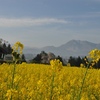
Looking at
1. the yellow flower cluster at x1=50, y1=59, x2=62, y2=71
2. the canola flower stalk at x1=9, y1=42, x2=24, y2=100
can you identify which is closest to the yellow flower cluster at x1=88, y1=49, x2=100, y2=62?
the yellow flower cluster at x1=50, y1=59, x2=62, y2=71

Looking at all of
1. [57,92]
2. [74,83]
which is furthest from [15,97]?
[74,83]

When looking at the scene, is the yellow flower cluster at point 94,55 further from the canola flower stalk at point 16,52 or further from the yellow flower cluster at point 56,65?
the canola flower stalk at point 16,52

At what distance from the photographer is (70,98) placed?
5.42 metres

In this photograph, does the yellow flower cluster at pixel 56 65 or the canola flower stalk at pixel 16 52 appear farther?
the canola flower stalk at pixel 16 52

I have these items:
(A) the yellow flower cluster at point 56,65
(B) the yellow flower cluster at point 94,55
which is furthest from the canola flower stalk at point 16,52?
(B) the yellow flower cluster at point 94,55

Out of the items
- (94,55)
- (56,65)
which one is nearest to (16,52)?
(56,65)

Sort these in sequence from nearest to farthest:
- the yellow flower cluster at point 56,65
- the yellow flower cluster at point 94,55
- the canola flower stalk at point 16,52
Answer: the yellow flower cluster at point 94,55, the yellow flower cluster at point 56,65, the canola flower stalk at point 16,52

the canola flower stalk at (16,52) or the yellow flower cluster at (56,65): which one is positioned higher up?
the canola flower stalk at (16,52)

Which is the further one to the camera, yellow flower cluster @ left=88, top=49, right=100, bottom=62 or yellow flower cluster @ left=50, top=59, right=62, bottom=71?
yellow flower cluster @ left=50, top=59, right=62, bottom=71

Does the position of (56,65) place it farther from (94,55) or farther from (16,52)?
(16,52)

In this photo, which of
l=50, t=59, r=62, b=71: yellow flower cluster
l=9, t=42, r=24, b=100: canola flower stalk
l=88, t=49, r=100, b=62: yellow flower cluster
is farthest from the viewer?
l=9, t=42, r=24, b=100: canola flower stalk

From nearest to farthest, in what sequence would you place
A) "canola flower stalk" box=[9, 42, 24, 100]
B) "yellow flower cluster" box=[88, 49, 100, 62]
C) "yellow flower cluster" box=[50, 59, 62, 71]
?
"yellow flower cluster" box=[88, 49, 100, 62]
"yellow flower cluster" box=[50, 59, 62, 71]
"canola flower stalk" box=[9, 42, 24, 100]

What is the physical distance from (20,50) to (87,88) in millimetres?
2684

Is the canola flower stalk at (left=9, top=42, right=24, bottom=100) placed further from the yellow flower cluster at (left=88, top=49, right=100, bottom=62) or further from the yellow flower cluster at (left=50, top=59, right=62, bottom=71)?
the yellow flower cluster at (left=88, top=49, right=100, bottom=62)
